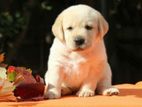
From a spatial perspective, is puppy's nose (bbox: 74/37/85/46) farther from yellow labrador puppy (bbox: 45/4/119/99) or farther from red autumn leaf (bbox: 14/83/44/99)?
red autumn leaf (bbox: 14/83/44/99)

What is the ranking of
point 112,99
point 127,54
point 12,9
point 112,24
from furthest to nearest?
Result: 1. point 127,54
2. point 12,9
3. point 112,24
4. point 112,99

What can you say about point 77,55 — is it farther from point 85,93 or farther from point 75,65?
point 85,93

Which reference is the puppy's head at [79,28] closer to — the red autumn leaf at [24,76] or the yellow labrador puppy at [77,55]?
the yellow labrador puppy at [77,55]

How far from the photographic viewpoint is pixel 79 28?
2.91 meters

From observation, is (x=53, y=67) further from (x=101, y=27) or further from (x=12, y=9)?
(x=12, y=9)

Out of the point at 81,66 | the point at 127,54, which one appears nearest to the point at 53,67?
the point at 81,66

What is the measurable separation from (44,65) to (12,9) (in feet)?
2.20

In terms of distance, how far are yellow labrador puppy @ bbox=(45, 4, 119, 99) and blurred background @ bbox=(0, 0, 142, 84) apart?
7.56 ft

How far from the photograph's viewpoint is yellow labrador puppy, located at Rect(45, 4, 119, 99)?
2.90 meters

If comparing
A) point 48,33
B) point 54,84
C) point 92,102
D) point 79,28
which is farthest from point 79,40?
point 48,33

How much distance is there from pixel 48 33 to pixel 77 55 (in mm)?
3294

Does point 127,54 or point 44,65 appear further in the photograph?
point 127,54

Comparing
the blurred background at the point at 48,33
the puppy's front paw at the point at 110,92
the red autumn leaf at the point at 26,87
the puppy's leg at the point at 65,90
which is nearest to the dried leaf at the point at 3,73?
the red autumn leaf at the point at 26,87

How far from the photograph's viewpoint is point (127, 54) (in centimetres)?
654
